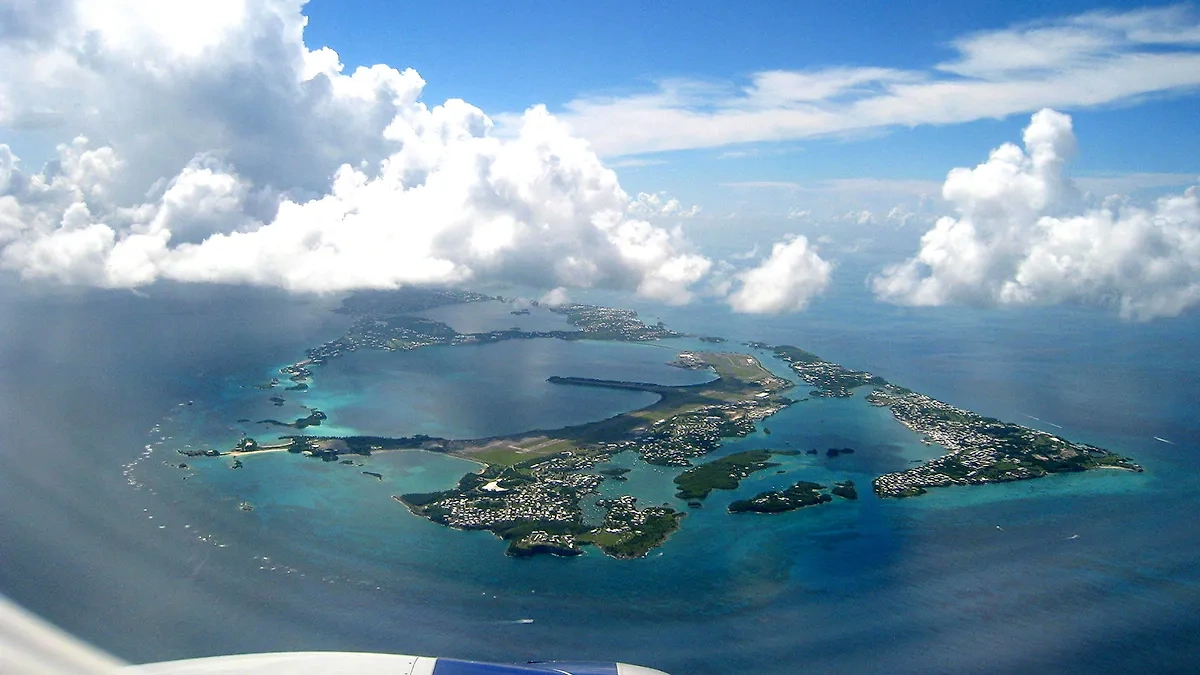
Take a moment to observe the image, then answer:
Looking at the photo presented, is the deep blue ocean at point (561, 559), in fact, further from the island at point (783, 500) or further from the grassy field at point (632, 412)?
the grassy field at point (632, 412)

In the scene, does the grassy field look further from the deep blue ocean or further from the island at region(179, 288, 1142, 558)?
the deep blue ocean

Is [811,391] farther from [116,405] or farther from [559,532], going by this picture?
[116,405]

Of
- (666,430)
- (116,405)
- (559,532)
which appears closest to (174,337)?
(116,405)

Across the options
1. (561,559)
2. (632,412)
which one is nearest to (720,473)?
(561,559)

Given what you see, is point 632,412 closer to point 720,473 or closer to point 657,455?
point 657,455

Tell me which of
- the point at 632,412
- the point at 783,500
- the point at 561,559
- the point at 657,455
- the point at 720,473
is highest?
the point at 632,412

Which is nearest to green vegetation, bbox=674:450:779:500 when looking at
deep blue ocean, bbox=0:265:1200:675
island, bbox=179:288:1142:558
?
island, bbox=179:288:1142:558
